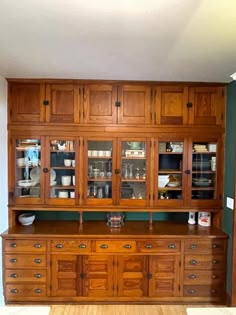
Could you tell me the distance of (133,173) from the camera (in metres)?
3.28

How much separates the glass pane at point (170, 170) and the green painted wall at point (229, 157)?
0.52 m

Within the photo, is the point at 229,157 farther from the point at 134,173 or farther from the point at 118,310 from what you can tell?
the point at 118,310

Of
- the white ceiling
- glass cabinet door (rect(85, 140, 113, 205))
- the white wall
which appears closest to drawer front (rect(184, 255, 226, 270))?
glass cabinet door (rect(85, 140, 113, 205))

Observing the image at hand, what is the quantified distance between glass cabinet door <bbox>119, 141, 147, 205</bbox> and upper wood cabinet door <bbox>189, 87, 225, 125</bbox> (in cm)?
70

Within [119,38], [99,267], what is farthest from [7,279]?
[119,38]

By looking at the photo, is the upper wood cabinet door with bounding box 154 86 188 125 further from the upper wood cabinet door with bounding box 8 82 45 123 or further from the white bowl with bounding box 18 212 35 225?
the white bowl with bounding box 18 212 35 225

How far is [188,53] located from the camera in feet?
7.24

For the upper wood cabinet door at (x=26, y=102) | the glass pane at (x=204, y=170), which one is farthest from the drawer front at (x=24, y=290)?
the glass pane at (x=204, y=170)

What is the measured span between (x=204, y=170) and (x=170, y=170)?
41 centimetres

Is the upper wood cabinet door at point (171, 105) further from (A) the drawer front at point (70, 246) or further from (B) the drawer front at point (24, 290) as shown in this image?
(B) the drawer front at point (24, 290)

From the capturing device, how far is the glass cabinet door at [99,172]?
322cm

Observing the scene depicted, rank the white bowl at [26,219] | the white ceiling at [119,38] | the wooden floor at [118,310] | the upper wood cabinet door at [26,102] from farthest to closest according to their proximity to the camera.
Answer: the white bowl at [26,219]
the upper wood cabinet door at [26,102]
the wooden floor at [118,310]
the white ceiling at [119,38]

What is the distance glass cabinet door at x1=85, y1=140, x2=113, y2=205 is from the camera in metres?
3.22

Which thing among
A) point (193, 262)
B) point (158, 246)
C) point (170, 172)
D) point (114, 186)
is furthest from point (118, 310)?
point (170, 172)
